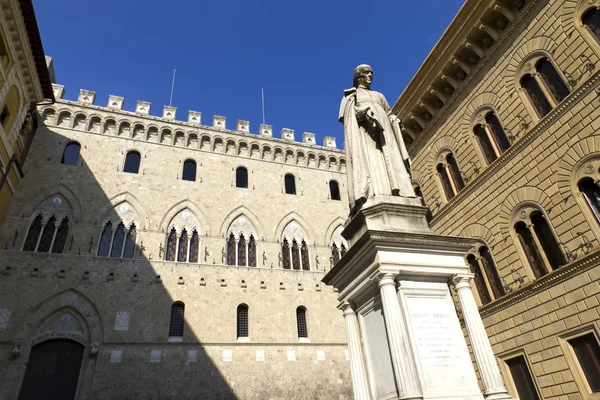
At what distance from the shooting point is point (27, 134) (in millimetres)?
16406

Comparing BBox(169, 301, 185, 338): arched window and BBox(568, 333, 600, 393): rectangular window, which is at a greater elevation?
BBox(169, 301, 185, 338): arched window

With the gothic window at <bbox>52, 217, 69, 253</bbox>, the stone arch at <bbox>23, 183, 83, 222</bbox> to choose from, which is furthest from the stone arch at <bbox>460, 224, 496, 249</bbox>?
the gothic window at <bbox>52, 217, 69, 253</bbox>

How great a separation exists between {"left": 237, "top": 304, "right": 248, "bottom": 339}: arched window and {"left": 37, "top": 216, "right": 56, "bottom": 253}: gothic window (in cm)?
780

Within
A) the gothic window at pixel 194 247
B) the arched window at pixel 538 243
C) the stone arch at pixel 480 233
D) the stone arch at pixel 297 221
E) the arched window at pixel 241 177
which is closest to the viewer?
the arched window at pixel 538 243

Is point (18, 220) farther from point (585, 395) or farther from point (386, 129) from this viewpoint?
point (585, 395)

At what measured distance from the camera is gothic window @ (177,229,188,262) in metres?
16.7

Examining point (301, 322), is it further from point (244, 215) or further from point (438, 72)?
point (438, 72)

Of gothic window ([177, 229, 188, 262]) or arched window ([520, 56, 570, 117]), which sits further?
gothic window ([177, 229, 188, 262])

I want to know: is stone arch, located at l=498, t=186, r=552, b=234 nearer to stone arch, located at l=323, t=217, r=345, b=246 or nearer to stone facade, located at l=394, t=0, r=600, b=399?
stone facade, located at l=394, t=0, r=600, b=399

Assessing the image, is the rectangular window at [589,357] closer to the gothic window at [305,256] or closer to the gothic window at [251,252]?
the gothic window at [305,256]

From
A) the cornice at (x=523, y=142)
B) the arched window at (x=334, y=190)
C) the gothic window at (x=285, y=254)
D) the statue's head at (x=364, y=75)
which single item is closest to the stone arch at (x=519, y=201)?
the cornice at (x=523, y=142)

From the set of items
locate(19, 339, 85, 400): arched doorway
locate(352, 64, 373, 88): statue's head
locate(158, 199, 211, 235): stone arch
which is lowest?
locate(19, 339, 85, 400): arched doorway

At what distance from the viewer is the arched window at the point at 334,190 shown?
2139 centimetres

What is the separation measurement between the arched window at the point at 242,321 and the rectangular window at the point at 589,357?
11.3 metres
